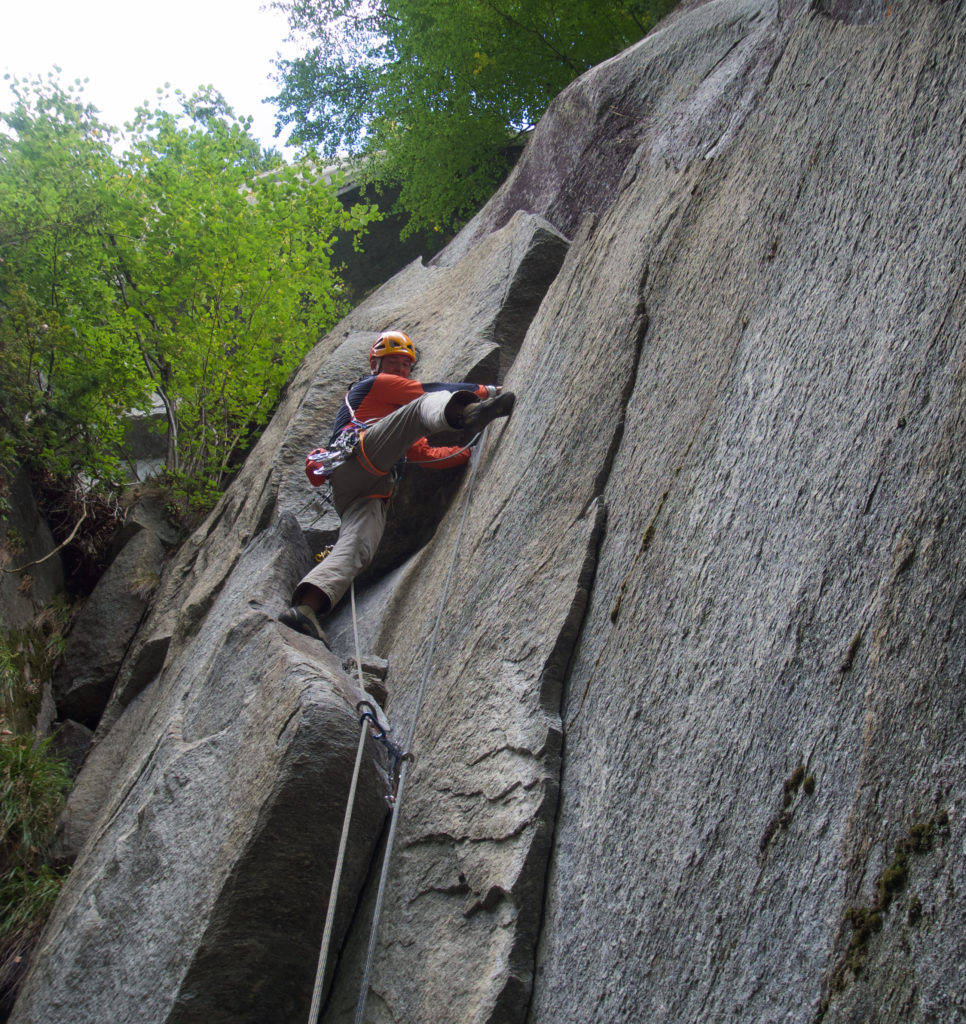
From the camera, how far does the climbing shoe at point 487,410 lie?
5.94m

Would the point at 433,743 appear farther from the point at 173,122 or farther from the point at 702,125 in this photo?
A: the point at 173,122

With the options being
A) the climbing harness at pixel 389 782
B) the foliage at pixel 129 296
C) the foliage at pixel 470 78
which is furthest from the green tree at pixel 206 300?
the climbing harness at pixel 389 782

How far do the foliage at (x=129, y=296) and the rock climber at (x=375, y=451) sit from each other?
4785 mm

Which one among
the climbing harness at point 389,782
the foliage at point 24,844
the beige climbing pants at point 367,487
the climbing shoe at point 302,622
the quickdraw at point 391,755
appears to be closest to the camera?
the climbing harness at point 389,782

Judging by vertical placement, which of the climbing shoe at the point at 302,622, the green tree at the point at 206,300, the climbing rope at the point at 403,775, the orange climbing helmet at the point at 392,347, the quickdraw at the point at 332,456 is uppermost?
the green tree at the point at 206,300

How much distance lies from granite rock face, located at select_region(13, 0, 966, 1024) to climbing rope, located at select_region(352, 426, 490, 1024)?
7 centimetres

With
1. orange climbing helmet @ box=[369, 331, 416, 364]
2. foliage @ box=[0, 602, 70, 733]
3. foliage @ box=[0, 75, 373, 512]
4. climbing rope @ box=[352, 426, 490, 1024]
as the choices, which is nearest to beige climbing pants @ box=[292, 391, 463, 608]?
climbing rope @ box=[352, 426, 490, 1024]

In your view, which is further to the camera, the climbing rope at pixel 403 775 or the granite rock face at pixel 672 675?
the climbing rope at pixel 403 775

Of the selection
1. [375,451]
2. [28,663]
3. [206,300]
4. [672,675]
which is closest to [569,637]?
[672,675]

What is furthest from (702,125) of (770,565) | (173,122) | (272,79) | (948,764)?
(272,79)

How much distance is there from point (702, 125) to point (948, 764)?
4.88 m

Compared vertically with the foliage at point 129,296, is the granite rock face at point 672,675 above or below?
below

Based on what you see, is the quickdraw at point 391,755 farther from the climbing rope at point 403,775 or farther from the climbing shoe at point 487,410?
the climbing shoe at point 487,410

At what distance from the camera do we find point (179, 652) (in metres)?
7.32
